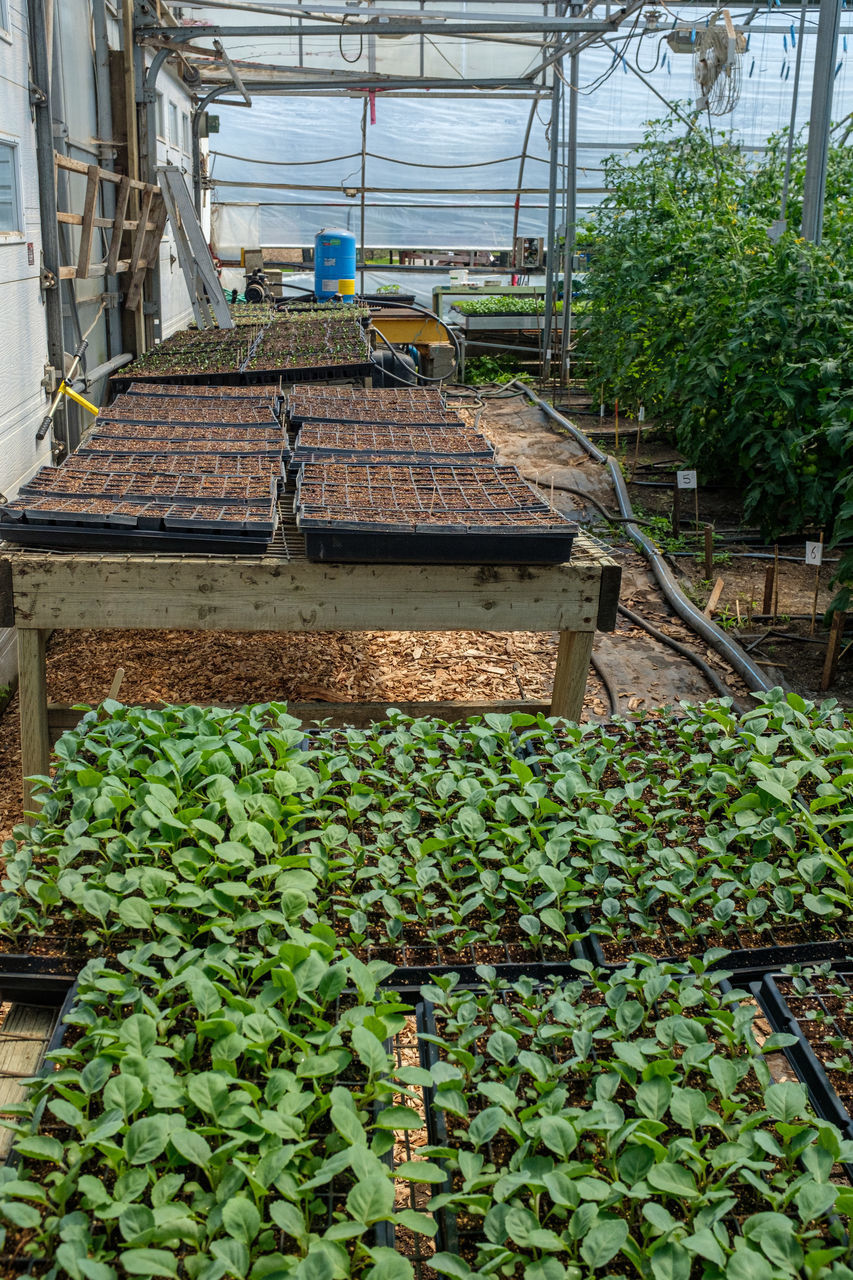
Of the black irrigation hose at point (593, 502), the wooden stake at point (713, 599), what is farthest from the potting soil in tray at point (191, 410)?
the black irrigation hose at point (593, 502)

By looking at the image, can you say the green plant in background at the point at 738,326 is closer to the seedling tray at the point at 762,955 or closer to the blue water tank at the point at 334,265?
the seedling tray at the point at 762,955

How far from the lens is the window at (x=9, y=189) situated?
5320 mm

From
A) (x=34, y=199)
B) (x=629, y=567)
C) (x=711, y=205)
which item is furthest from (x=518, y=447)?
(x=34, y=199)

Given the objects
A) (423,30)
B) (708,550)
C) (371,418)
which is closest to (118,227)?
(423,30)

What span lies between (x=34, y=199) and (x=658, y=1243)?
19.0 feet

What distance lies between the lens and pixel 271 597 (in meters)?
3.71

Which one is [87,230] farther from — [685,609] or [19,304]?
[685,609]

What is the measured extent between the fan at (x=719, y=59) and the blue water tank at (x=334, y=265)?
15.1ft

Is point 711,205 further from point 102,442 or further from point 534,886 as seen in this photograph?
point 534,886

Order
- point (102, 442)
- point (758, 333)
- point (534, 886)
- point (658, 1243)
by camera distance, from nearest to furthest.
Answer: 1. point (658, 1243)
2. point (534, 886)
3. point (102, 442)
4. point (758, 333)

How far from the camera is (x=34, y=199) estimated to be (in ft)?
18.9

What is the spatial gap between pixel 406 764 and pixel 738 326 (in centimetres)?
479

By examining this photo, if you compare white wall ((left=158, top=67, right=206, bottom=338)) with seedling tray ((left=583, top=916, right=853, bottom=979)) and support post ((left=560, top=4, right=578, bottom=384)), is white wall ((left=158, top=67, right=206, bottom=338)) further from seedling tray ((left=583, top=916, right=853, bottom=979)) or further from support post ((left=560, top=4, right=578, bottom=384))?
seedling tray ((left=583, top=916, right=853, bottom=979))

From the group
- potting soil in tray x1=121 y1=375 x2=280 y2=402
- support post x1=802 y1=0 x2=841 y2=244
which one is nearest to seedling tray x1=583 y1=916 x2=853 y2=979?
potting soil in tray x1=121 y1=375 x2=280 y2=402
